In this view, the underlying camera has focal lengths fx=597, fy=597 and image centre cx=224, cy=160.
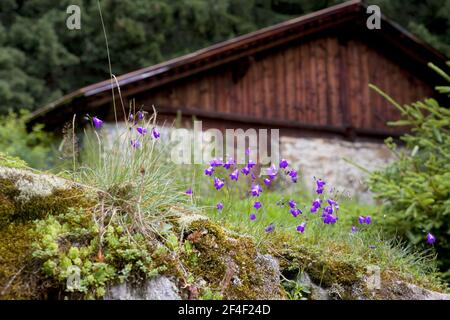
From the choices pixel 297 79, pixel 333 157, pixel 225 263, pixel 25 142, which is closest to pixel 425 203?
pixel 225 263

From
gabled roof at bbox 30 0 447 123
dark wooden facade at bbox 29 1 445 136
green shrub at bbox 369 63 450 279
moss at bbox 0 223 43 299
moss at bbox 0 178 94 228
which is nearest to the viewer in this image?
moss at bbox 0 223 43 299

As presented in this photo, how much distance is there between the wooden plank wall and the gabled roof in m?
0.38

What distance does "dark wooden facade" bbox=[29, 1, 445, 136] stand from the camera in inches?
415

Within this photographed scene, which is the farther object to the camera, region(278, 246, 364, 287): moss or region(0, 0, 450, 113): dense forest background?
region(0, 0, 450, 113): dense forest background

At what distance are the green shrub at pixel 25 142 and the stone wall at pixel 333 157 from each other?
4560mm

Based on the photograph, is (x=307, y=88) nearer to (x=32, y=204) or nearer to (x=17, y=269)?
(x=32, y=204)

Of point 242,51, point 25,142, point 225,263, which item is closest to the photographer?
point 225,263

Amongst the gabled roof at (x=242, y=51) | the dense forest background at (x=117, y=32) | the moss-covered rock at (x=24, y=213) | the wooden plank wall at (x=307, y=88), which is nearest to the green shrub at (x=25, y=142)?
the gabled roof at (x=242, y=51)

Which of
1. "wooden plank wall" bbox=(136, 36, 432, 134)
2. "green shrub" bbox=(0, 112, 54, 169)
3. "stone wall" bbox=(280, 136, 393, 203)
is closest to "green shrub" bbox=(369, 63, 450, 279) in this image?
"stone wall" bbox=(280, 136, 393, 203)

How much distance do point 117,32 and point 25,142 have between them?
6.64m

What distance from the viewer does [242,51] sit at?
11.1m

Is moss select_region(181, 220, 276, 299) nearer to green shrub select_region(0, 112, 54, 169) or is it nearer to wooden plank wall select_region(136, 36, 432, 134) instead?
wooden plank wall select_region(136, 36, 432, 134)

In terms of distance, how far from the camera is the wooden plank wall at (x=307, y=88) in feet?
36.7

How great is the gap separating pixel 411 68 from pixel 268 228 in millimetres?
10843
